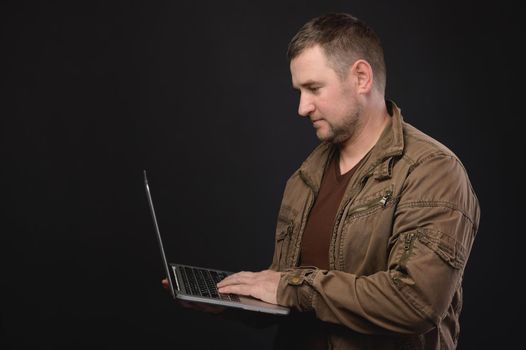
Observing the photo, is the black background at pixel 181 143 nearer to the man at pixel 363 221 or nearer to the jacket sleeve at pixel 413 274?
the man at pixel 363 221

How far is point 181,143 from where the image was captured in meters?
3.35

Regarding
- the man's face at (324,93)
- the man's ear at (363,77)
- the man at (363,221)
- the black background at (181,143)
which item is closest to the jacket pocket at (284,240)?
the man at (363,221)

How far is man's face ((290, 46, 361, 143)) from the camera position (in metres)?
2.04

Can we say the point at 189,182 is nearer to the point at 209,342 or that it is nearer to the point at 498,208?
the point at 209,342

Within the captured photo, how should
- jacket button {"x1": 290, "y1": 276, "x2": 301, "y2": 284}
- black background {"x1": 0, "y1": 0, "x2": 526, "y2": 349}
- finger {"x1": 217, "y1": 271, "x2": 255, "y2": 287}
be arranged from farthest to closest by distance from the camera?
black background {"x1": 0, "y1": 0, "x2": 526, "y2": 349} < finger {"x1": 217, "y1": 271, "x2": 255, "y2": 287} < jacket button {"x1": 290, "y1": 276, "x2": 301, "y2": 284}

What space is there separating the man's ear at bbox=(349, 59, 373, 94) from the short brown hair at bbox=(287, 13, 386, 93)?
0.08ft

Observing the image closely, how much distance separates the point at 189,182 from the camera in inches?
132

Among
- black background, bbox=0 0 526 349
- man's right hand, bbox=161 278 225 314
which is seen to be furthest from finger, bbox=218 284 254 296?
black background, bbox=0 0 526 349

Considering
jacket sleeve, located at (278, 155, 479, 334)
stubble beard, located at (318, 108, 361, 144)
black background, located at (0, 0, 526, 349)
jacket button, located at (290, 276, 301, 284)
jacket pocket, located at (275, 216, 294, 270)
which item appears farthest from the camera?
black background, located at (0, 0, 526, 349)

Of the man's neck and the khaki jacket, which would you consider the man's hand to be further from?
the man's neck

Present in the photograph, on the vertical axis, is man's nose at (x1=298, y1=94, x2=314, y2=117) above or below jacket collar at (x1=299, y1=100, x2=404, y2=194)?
above

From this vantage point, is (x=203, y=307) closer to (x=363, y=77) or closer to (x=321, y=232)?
(x=321, y=232)

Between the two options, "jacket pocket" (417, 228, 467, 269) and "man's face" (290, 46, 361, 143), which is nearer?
"jacket pocket" (417, 228, 467, 269)

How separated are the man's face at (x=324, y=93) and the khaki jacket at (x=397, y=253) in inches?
5.0
